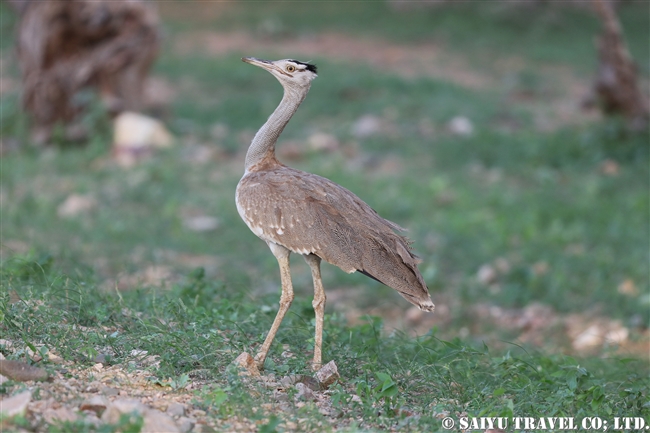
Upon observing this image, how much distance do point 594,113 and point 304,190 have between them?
326 inches

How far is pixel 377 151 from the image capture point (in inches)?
397

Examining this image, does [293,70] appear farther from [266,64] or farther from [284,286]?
[284,286]

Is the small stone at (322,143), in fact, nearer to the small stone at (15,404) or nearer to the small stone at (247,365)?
the small stone at (247,365)

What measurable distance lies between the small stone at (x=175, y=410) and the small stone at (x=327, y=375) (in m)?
0.72

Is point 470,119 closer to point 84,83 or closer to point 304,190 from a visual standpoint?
point 84,83

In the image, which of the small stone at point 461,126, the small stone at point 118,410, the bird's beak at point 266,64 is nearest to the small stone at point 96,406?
the small stone at point 118,410

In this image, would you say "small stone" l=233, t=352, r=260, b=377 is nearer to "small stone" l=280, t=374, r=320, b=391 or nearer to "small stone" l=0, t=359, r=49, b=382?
"small stone" l=280, t=374, r=320, b=391

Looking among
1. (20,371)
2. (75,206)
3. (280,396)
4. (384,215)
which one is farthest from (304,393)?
(75,206)

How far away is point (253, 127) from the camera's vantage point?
10.8 metres

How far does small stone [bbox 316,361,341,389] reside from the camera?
382cm

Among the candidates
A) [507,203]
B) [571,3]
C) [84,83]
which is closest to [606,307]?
[507,203]

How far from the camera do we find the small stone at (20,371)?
132 inches

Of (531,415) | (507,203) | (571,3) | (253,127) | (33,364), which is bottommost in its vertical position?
(531,415)

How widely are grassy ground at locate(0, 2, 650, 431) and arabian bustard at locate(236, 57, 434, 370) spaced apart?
1.37 feet
